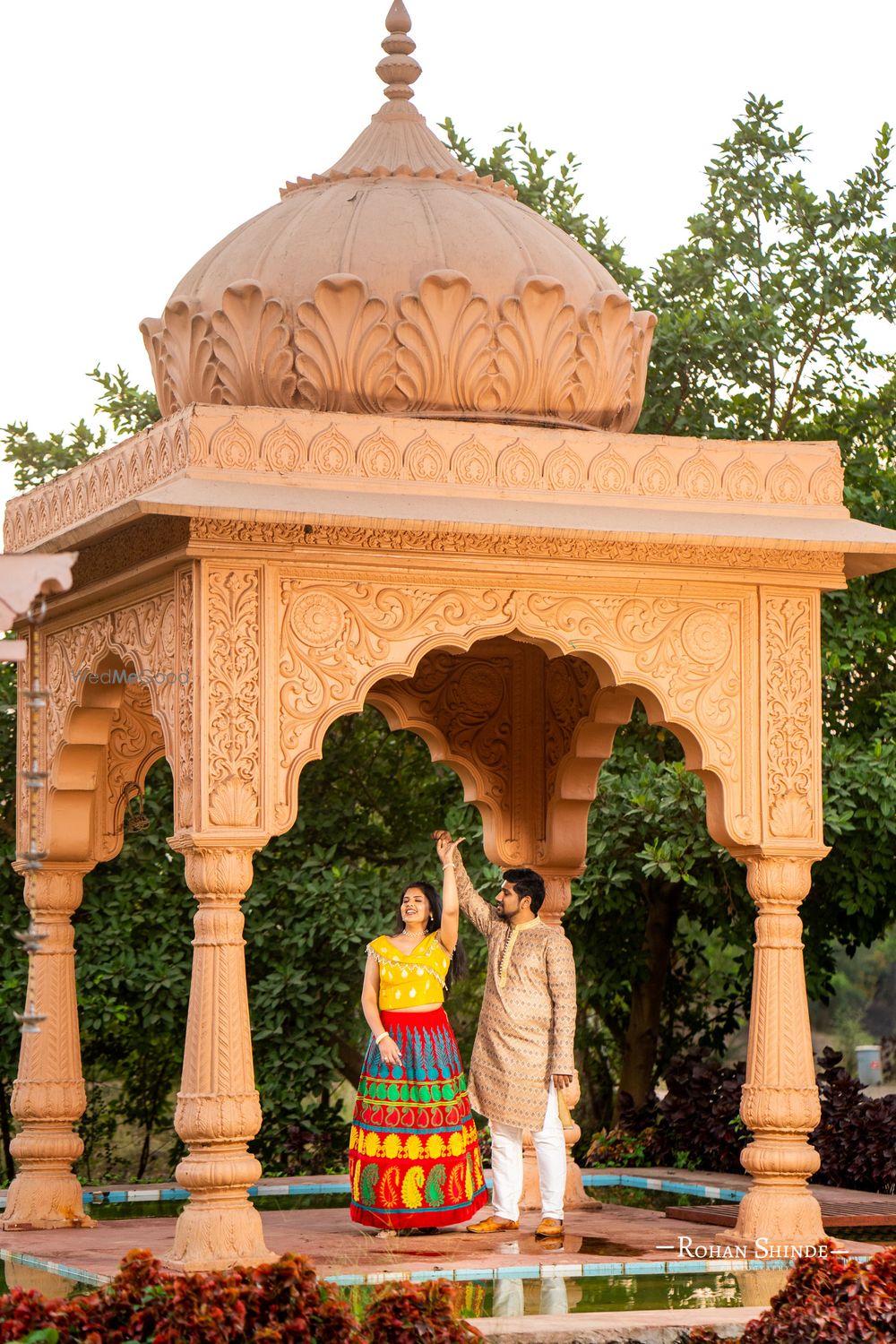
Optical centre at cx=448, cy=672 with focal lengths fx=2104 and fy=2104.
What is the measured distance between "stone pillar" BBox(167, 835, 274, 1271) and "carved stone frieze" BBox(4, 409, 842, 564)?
136 cm

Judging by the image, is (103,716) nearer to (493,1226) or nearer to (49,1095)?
(49,1095)

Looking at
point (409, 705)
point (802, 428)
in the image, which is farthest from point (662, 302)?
point (409, 705)

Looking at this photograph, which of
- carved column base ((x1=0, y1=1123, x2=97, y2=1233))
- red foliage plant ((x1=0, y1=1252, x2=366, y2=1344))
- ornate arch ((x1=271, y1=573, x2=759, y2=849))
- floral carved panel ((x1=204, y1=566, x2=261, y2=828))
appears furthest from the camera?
carved column base ((x1=0, y1=1123, x2=97, y2=1233))

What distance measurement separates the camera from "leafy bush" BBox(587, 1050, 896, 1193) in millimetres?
10156

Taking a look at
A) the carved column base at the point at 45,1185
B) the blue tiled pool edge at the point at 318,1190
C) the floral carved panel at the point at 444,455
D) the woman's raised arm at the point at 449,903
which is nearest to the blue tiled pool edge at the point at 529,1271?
the carved column base at the point at 45,1185

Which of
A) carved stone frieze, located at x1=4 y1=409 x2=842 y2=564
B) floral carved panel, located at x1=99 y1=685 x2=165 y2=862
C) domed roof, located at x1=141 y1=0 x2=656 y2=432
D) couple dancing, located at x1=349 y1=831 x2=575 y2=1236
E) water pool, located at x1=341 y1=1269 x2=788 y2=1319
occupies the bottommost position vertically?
water pool, located at x1=341 y1=1269 x2=788 y2=1319

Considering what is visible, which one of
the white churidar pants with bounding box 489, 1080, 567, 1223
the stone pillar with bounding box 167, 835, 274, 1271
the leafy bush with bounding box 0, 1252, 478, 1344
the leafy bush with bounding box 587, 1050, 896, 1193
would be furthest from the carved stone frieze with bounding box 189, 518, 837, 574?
the leafy bush with bounding box 587, 1050, 896, 1193

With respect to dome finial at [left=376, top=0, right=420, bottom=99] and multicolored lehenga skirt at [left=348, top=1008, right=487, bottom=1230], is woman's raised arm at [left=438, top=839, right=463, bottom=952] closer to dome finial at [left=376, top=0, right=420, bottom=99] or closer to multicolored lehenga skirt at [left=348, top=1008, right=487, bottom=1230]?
multicolored lehenga skirt at [left=348, top=1008, right=487, bottom=1230]

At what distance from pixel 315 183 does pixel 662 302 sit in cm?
451

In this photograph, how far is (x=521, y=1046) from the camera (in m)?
8.00

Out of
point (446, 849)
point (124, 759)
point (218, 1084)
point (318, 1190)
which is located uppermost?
point (124, 759)

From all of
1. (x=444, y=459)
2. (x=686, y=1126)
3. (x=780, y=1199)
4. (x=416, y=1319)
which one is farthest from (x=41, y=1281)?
(x=686, y=1126)

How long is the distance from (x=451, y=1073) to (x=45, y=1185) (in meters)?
1.86

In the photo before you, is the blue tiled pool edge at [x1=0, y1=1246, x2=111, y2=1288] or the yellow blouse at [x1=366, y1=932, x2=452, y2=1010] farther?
the yellow blouse at [x1=366, y1=932, x2=452, y2=1010]
